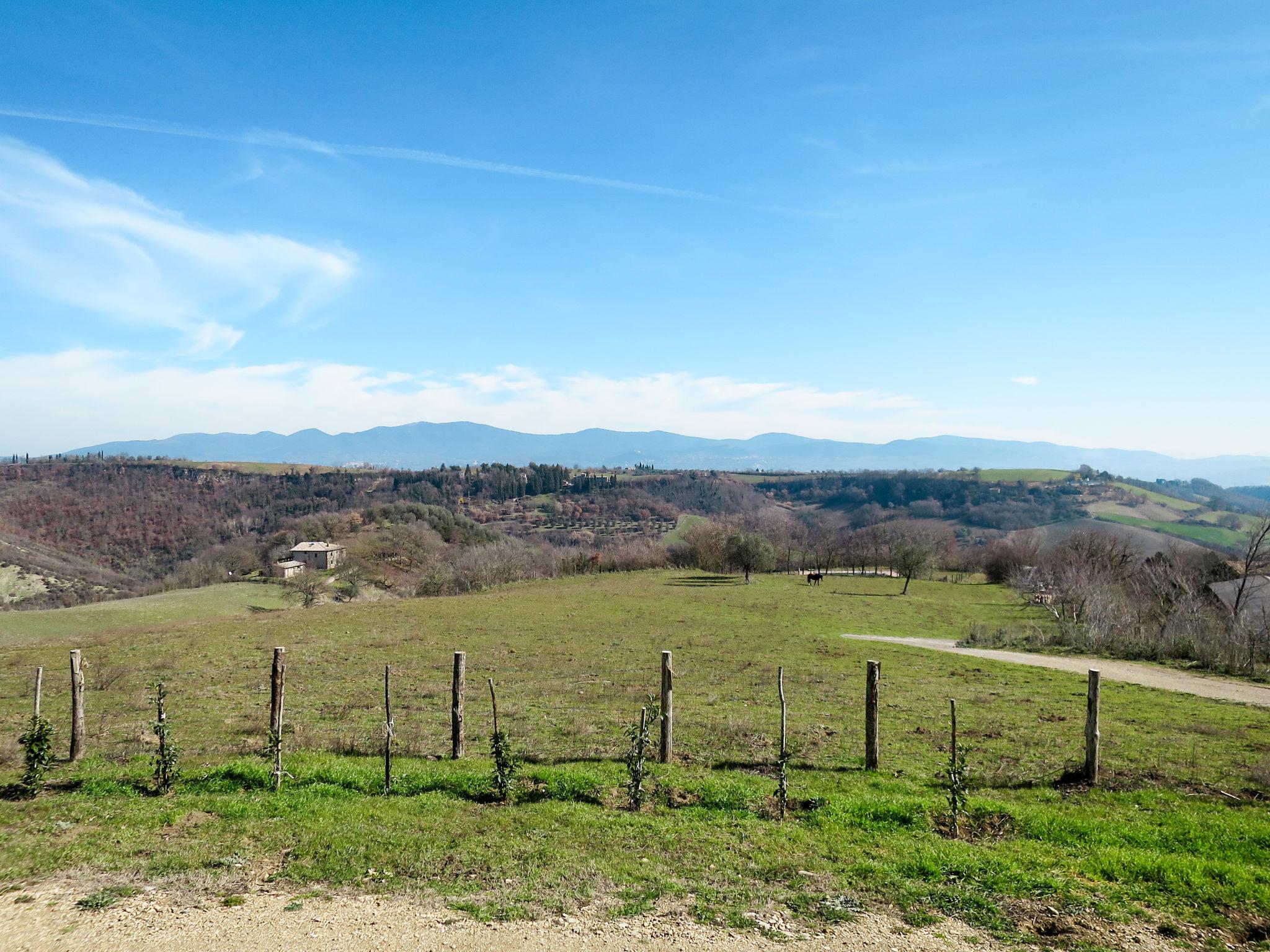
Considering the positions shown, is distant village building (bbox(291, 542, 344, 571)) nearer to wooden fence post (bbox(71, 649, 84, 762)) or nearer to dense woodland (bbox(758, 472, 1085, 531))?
wooden fence post (bbox(71, 649, 84, 762))

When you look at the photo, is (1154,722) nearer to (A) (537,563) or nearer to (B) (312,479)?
(A) (537,563)

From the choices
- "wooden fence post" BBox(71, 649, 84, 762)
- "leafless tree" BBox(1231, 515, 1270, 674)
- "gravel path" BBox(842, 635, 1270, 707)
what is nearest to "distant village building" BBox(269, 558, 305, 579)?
"gravel path" BBox(842, 635, 1270, 707)

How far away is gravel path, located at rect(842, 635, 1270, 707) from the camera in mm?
24609

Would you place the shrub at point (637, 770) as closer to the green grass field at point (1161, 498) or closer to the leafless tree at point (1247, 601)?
the leafless tree at point (1247, 601)

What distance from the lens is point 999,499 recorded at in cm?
17488

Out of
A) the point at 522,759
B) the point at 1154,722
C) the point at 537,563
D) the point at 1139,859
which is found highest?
the point at 1139,859

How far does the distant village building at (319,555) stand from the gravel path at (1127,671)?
85.7 meters

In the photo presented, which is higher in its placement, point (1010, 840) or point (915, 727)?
point (1010, 840)

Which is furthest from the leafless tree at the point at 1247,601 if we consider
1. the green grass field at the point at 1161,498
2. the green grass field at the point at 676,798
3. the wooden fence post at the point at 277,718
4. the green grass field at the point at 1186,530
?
the green grass field at the point at 1161,498

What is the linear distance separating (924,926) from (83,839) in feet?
38.2

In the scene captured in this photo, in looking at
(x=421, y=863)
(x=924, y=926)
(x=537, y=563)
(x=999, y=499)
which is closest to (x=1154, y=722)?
(x=924, y=926)

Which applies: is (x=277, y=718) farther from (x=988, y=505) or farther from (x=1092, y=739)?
(x=988, y=505)

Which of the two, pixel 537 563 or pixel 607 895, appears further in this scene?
pixel 537 563

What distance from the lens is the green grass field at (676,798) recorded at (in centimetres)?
841
